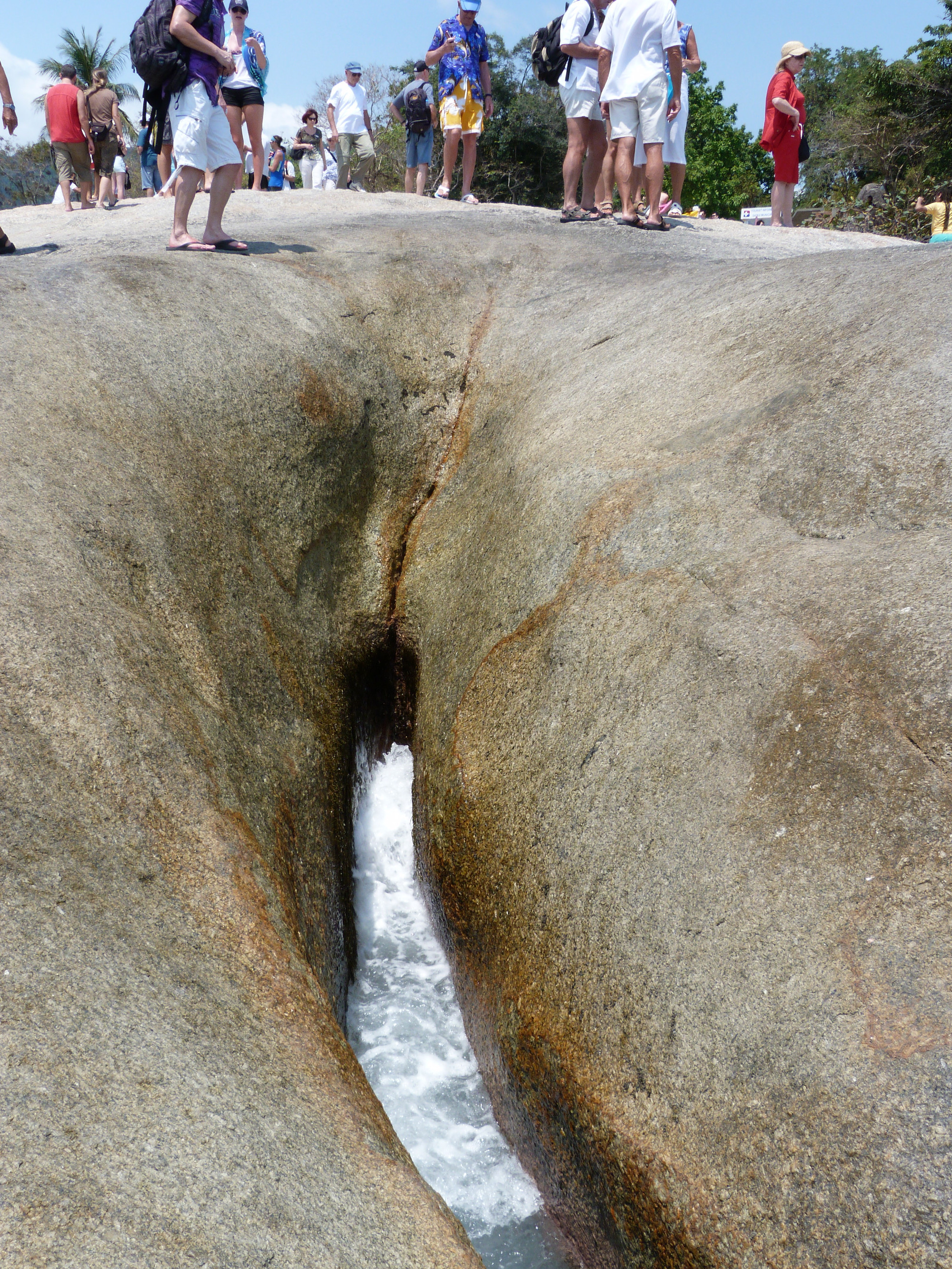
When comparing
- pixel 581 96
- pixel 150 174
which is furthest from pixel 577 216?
pixel 150 174

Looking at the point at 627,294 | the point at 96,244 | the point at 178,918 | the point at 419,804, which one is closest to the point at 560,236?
the point at 627,294

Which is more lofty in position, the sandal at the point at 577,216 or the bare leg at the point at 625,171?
the bare leg at the point at 625,171

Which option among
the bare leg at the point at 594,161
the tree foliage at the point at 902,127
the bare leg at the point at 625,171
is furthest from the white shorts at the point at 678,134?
the tree foliage at the point at 902,127

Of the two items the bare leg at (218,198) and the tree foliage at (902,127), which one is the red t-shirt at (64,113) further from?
the tree foliage at (902,127)

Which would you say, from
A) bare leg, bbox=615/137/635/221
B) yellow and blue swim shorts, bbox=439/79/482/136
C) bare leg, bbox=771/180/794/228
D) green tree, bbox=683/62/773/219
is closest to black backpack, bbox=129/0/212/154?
bare leg, bbox=615/137/635/221

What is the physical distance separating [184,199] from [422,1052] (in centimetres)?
522

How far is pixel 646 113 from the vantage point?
7.04 m

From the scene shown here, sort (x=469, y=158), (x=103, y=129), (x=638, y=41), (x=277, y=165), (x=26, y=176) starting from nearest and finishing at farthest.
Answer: (x=638, y=41) < (x=469, y=158) < (x=103, y=129) < (x=277, y=165) < (x=26, y=176)

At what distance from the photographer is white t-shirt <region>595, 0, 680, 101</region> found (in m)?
6.85

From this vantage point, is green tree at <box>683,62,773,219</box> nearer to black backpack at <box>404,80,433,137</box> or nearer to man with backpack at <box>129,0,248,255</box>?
black backpack at <box>404,80,433,137</box>

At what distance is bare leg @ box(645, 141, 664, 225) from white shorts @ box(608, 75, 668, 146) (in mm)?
64

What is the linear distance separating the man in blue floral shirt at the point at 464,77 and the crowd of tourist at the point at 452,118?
2 cm

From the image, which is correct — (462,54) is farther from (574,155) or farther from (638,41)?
(638,41)

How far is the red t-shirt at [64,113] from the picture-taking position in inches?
A: 397
